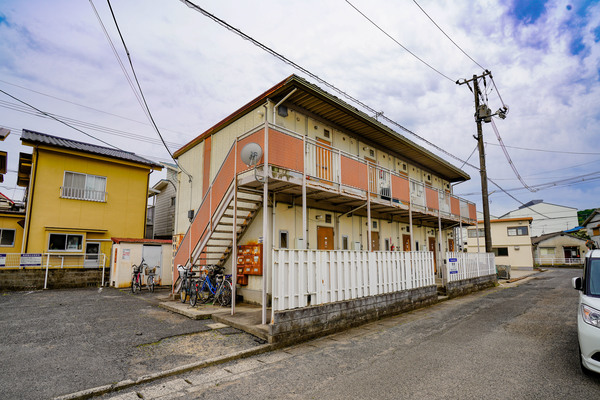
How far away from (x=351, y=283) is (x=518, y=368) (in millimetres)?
3453

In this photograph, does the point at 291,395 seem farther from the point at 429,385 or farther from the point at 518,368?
the point at 518,368

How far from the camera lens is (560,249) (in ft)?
129

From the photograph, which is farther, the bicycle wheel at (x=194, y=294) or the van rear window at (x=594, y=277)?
the bicycle wheel at (x=194, y=294)

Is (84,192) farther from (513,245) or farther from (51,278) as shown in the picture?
(513,245)

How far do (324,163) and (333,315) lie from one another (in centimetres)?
386

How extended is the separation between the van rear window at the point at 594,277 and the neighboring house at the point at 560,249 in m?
43.0

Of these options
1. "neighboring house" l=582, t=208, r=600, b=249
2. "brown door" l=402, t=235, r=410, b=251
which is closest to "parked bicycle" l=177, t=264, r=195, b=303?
"brown door" l=402, t=235, r=410, b=251

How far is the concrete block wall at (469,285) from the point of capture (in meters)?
11.7

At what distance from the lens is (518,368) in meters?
4.39

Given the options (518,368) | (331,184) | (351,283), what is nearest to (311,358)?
(351,283)

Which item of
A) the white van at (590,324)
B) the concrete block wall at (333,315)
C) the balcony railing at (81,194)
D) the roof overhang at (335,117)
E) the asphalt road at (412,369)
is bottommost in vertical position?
the asphalt road at (412,369)

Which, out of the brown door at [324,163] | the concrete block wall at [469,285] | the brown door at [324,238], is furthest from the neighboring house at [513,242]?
the brown door at [324,163]

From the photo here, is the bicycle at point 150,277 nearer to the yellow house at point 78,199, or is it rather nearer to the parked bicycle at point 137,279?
the parked bicycle at point 137,279

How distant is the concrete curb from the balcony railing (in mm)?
14817
